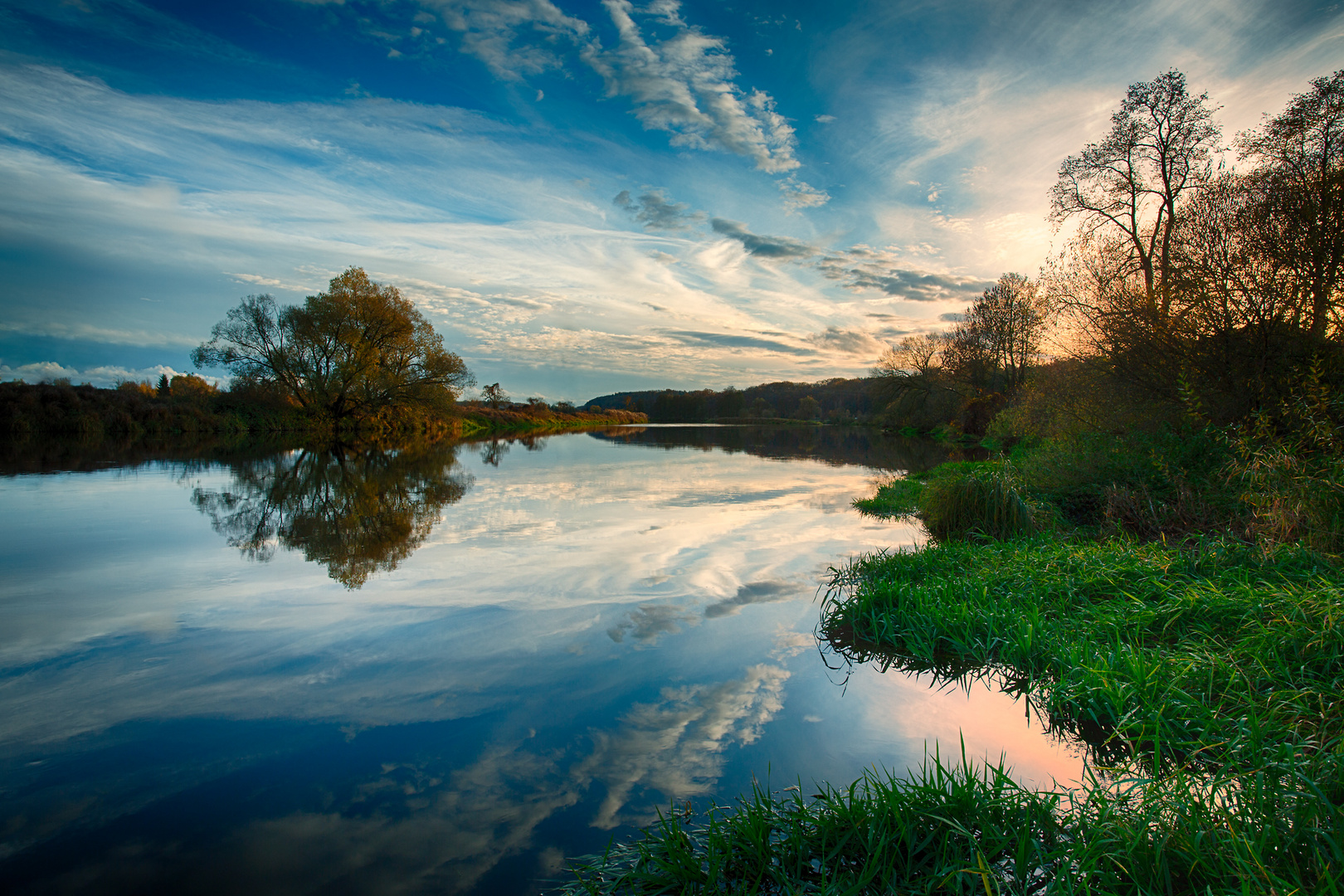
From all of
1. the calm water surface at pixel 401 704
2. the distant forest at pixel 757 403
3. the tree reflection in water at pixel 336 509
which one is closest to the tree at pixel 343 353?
the tree reflection in water at pixel 336 509

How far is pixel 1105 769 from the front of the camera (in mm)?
2980

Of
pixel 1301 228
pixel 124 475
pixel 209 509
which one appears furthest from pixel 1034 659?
pixel 124 475

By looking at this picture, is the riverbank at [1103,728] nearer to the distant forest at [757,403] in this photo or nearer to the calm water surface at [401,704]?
the calm water surface at [401,704]

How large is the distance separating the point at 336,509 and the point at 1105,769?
36.1 feet

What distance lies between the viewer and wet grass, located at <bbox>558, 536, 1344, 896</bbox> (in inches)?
80.9

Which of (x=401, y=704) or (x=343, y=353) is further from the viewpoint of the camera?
(x=343, y=353)

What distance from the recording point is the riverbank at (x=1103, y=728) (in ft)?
6.82

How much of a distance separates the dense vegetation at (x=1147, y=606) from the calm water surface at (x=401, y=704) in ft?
1.42

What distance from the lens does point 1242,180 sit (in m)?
9.24

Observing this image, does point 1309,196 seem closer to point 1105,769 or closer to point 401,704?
point 1105,769

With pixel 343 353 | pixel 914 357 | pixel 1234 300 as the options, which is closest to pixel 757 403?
pixel 914 357

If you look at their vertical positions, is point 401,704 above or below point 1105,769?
below

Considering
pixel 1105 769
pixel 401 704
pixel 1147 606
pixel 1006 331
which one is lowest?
pixel 401 704

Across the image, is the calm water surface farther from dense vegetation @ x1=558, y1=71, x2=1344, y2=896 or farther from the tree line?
the tree line
